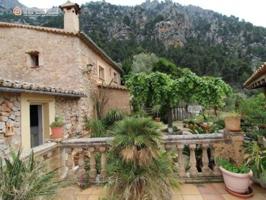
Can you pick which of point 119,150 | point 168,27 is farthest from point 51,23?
point 119,150

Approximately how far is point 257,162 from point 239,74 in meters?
30.8

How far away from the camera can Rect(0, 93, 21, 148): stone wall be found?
18.0 ft

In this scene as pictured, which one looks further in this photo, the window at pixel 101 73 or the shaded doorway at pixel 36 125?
the window at pixel 101 73

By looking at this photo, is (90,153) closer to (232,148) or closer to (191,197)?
(191,197)

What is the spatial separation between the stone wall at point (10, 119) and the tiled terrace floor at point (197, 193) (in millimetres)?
2318

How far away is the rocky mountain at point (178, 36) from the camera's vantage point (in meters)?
33.3

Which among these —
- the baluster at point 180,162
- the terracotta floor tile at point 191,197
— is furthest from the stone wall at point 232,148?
the terracotta floor tile at point 191,197

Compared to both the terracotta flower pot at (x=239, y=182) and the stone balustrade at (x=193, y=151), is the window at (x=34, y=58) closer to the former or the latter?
the stone balustrade at (x=193, y=151)

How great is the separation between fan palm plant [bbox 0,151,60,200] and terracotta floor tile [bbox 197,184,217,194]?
2.70 m

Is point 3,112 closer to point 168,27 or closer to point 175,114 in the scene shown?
point 175,114

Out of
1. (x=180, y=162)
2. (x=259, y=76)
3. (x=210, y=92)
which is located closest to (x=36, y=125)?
(x=180, y=162)

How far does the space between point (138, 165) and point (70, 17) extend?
30.3 ft

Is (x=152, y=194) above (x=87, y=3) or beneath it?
beneath

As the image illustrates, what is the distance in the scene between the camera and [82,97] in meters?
10.6
